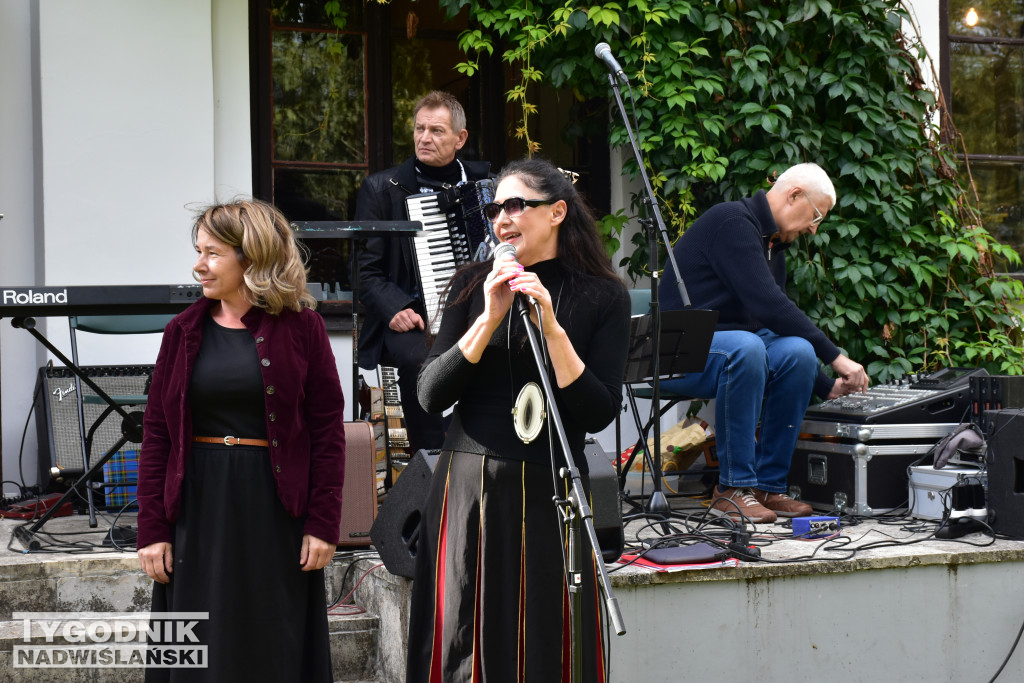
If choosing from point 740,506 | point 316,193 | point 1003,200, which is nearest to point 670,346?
point 740,506

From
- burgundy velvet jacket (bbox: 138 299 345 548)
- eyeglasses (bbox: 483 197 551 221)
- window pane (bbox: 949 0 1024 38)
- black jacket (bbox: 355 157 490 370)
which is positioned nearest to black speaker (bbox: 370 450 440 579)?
burgundy velvet jacket (bbox: 138 299 345 548)

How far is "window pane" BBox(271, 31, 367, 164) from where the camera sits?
5.61 meters

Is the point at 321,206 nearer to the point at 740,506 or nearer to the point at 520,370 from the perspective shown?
the point at 740,506

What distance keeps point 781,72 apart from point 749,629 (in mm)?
3336

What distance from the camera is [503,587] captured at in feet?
7.42

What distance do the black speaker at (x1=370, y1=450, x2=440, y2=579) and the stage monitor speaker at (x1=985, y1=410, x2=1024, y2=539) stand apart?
215 centimetres

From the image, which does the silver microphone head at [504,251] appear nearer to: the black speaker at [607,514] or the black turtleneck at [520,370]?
the black turtleneck at [520,370]

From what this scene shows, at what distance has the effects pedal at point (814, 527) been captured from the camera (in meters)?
3.84

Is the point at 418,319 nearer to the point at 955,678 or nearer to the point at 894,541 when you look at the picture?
the point at 894,541

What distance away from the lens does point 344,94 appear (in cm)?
572

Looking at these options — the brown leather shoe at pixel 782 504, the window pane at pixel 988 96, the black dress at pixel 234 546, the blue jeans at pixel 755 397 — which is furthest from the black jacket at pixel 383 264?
the window pane at pixel 988 96

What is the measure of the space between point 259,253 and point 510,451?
2.57 ft

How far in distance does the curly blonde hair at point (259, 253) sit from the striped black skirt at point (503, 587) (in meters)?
0.60

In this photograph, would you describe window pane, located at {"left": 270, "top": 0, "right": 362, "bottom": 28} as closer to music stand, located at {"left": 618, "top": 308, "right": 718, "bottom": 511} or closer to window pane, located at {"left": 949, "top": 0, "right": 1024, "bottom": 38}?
music stand, located at {"left": 618, "top": 308, "right": 718, "bottom": 511}
